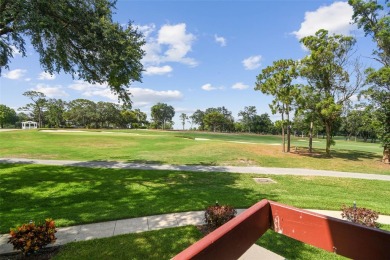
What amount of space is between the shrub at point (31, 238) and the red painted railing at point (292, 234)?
520 cm

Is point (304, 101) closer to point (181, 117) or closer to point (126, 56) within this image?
point (126, 56)

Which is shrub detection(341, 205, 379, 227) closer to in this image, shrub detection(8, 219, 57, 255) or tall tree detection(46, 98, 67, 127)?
shrub detection(8, 219, 57, 255)

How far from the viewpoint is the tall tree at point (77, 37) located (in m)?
10.2

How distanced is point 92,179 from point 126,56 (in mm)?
6123

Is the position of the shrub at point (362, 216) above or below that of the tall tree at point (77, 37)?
below

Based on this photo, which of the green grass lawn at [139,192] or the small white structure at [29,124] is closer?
the green grass lawn at [139,192]

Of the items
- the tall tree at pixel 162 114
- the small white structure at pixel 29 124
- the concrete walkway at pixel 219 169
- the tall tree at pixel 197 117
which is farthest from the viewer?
the tall tree at pixel 197 117

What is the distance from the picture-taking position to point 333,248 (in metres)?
1.81

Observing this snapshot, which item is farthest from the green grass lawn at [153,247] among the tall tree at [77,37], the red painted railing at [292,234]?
the tall tree at [77,37]

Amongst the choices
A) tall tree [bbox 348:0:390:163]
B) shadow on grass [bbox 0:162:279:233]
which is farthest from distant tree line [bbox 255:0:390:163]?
shadow on grass [bbox 0:162:279:233]

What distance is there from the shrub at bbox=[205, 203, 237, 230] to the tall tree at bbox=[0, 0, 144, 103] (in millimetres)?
8586

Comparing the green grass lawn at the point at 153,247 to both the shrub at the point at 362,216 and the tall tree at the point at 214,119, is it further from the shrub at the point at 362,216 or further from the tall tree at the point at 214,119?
the tall tree at the point at 214,119

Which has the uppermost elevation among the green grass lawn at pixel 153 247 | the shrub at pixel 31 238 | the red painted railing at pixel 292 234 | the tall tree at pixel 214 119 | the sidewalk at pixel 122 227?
the tall tree at pixel 214 119

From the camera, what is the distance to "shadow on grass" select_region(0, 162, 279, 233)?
7.96m
